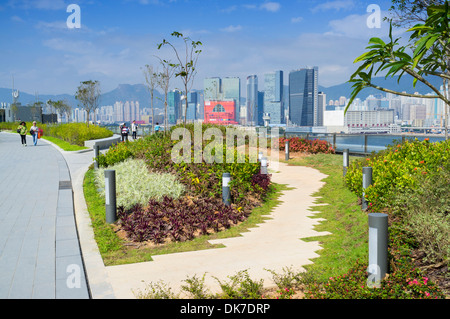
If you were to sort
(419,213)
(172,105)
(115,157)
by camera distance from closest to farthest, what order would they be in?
(419,213) → (115,157) → (172,105)

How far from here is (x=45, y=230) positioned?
6.86m

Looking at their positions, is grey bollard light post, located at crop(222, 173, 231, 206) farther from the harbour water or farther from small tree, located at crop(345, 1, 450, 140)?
the harbour water

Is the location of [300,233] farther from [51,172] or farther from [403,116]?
[403,116]

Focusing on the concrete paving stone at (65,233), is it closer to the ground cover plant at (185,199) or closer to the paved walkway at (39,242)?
the paved walkway at (39,242)

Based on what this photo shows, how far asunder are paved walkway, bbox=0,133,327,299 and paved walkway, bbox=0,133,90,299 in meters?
0.01

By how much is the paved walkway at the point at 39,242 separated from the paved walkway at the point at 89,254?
12mm

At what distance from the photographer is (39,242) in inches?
242

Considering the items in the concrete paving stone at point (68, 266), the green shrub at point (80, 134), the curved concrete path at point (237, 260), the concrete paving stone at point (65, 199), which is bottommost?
the curved concrete path at point (237, 260)

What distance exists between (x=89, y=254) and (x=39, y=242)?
1.07 meters

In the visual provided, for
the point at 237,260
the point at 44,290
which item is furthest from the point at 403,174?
the point at 44,290

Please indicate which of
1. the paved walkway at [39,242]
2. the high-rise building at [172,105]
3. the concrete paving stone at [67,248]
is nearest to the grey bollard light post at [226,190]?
the paved walkway at [39,242]

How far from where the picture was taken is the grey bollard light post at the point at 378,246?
13.7 ft

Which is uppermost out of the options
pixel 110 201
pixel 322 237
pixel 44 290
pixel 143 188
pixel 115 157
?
pixel 115 157

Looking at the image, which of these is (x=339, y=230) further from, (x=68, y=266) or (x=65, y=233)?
(x=65, y=233)
